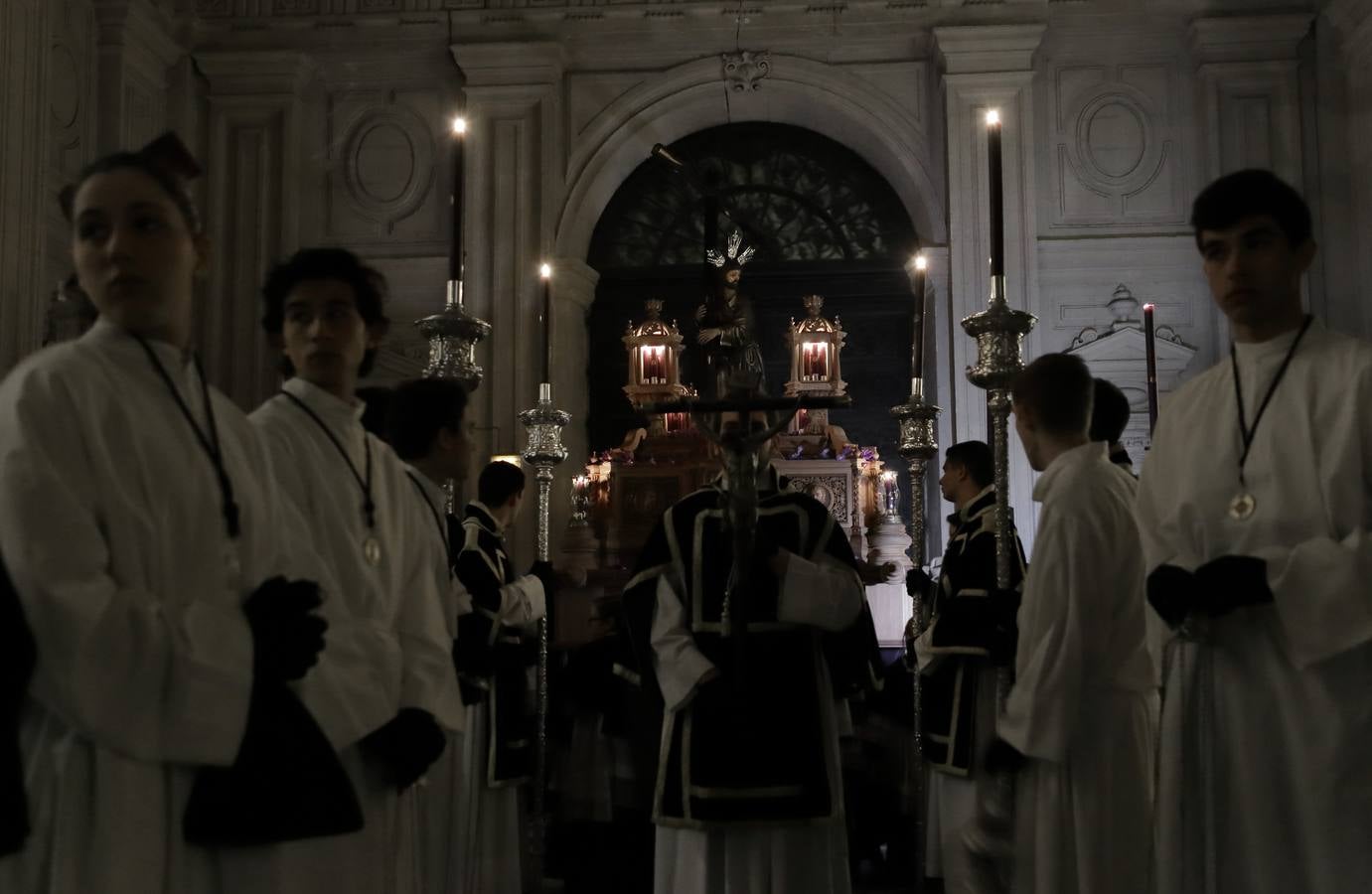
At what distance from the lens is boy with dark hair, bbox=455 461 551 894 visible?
491 centimetres

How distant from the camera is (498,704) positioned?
5164mm

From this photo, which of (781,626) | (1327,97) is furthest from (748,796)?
(1327,97)

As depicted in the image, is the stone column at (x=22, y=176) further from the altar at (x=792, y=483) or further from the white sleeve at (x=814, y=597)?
the white sleeve at (x=814, y=597)

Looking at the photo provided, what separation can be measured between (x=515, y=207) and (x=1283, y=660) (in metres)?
8.66

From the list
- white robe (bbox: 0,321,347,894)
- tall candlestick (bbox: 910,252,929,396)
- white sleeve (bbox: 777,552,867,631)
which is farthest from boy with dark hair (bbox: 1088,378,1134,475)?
white robe (bbox: 0,321,347,894)

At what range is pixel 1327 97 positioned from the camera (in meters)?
9.96

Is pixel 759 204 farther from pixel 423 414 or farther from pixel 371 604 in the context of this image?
pixel 371 604

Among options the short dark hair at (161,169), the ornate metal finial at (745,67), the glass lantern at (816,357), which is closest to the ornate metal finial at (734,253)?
the glass lantern at (816,357)

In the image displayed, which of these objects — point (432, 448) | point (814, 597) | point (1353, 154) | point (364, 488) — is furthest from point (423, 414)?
point (1353, 154)

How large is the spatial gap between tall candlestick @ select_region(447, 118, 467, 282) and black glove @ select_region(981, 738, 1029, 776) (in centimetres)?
210

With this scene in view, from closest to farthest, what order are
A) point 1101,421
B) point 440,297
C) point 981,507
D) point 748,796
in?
point 748,796 → point 1101,421 → point 981,507 → point 440,297

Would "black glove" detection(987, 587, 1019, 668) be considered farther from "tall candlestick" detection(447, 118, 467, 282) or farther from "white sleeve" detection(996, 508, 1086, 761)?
"tall candlestick" detection(447, 118, 467, 282)

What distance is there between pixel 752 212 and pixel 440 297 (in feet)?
9.58

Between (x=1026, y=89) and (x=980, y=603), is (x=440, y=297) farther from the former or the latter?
(x=980, y=603)
